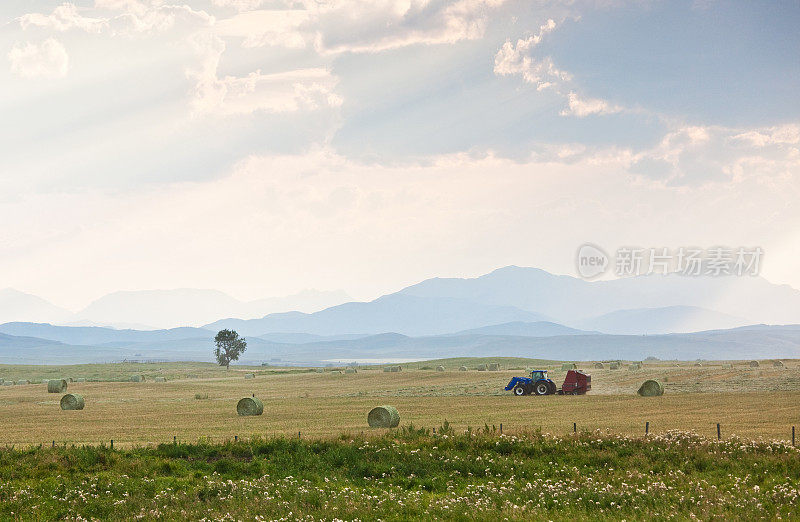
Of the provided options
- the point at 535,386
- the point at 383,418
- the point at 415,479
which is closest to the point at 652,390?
the point at 535,386

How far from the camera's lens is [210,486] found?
77.2ft

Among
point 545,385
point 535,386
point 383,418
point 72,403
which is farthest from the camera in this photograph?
point 535,386

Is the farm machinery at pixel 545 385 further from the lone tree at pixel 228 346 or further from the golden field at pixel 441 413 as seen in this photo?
the lone tree at pixel 228 346

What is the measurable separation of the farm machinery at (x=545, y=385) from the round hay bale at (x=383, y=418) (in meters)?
24.2

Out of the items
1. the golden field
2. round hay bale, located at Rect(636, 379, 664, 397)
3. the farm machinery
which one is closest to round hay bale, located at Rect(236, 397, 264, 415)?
the golden field

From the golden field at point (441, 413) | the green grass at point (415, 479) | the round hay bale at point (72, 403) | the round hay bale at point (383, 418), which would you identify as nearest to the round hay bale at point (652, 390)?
the golden field at point (441, 413)

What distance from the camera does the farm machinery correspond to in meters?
62.9

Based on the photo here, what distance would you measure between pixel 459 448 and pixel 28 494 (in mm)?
14815

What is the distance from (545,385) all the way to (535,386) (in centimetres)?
87

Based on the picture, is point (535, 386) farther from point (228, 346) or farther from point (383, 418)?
point (228, 346)

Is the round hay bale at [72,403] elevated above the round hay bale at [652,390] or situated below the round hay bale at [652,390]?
below

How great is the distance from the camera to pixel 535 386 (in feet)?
208

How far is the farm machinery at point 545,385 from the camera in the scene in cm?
6294

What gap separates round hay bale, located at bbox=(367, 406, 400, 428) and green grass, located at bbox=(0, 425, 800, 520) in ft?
35.1
